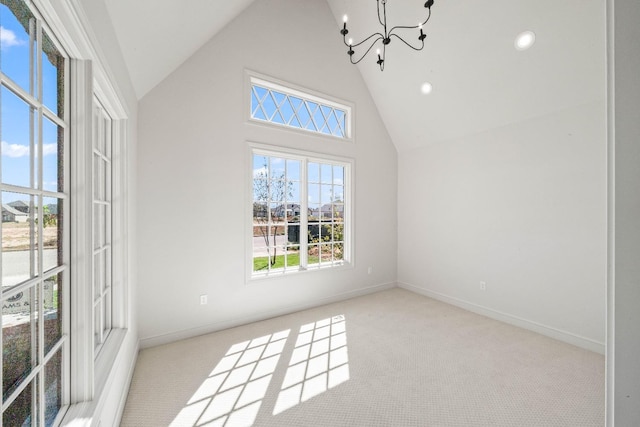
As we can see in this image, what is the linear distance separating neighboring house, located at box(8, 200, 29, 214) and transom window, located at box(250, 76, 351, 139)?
2.60 meters

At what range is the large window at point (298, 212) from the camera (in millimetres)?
3330

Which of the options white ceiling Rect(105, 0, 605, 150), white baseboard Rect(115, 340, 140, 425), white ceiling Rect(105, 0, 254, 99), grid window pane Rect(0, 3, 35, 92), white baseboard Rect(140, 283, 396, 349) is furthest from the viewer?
white baseboard Rect(140, 283, 396, 349)

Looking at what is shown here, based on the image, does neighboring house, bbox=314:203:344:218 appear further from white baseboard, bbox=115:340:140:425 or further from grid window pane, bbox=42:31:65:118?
grid window pane, bbox=42:31:65:118

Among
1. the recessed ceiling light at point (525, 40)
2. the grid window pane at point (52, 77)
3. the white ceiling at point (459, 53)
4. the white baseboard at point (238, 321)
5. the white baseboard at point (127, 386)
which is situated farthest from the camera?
the white baseboard at point (238, 321)

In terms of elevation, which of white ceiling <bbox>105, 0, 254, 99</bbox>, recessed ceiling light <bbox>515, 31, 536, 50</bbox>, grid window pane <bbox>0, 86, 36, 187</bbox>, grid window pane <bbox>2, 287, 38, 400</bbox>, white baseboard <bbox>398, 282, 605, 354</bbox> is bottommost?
white baseboard <bbox>398, 282, 605, 354</bbox>

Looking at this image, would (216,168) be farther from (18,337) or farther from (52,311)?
(18,337)

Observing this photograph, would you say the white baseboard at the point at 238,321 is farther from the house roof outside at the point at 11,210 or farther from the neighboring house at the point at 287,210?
the house roof outside at the point at 11,210

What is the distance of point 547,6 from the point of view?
7.69 ft

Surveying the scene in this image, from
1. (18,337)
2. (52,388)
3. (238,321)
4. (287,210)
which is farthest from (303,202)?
(18,337)

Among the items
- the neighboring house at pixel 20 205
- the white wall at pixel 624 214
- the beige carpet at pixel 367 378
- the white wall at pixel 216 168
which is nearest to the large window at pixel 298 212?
the white wall at pixel 216 168

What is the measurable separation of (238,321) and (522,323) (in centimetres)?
336

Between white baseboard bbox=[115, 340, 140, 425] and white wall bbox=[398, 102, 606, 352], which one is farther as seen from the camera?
white wall bbox=[398, 102, 606, 352]

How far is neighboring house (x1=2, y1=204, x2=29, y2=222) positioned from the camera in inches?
29.9

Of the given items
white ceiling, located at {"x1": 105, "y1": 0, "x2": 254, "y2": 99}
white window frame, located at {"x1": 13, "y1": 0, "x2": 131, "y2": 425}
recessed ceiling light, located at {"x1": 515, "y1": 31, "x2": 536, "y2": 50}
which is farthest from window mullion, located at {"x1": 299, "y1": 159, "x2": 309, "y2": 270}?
recessed ceiling light, located at {"x1": 515, "y1": 31, "x2": 536, "y2": 50}
